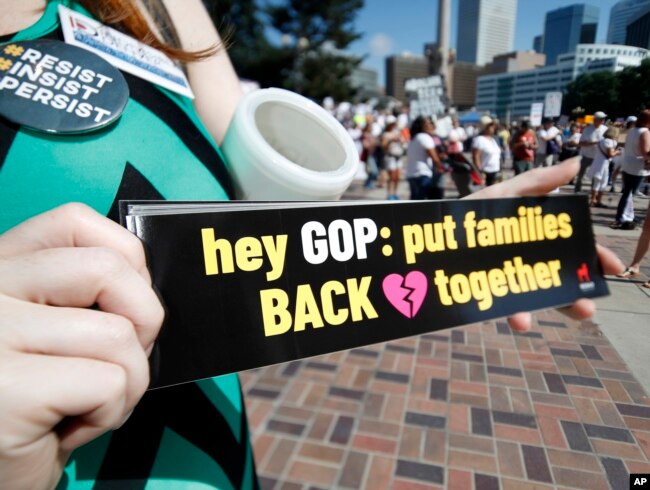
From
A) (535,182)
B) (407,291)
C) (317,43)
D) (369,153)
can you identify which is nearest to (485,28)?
(535,182)

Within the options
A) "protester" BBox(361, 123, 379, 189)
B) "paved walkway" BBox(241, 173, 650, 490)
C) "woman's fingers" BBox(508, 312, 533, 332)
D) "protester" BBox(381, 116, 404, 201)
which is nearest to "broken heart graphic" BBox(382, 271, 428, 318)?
"woman's fingers" BBox(508, 312, 533, 332)

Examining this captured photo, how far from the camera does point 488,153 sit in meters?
0.84

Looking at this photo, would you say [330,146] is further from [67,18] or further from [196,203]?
[67,18]

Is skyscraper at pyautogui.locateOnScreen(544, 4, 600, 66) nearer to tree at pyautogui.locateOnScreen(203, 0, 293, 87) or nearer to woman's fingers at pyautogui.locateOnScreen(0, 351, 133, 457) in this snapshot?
woman's fingers at pyautogui.locateOnScreen(0, 351, 133, 457)

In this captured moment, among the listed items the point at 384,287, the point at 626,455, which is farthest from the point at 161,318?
A: the point at 626,455

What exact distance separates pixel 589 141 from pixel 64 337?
0.81 metres

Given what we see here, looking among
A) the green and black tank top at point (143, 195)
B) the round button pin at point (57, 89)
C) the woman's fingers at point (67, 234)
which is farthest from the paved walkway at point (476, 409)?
the round button pin at point (57, 89)

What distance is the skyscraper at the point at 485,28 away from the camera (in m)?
0.76

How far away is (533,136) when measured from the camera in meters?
0.74

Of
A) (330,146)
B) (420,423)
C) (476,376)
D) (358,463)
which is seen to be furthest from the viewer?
(476,376)

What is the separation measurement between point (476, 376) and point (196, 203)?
2103 mm

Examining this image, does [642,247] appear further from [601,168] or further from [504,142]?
Result: [504,142]

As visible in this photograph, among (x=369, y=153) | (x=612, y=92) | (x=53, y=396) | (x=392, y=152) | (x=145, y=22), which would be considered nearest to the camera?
(x=53, y=396)

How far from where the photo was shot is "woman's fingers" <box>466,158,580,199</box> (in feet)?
2.09
